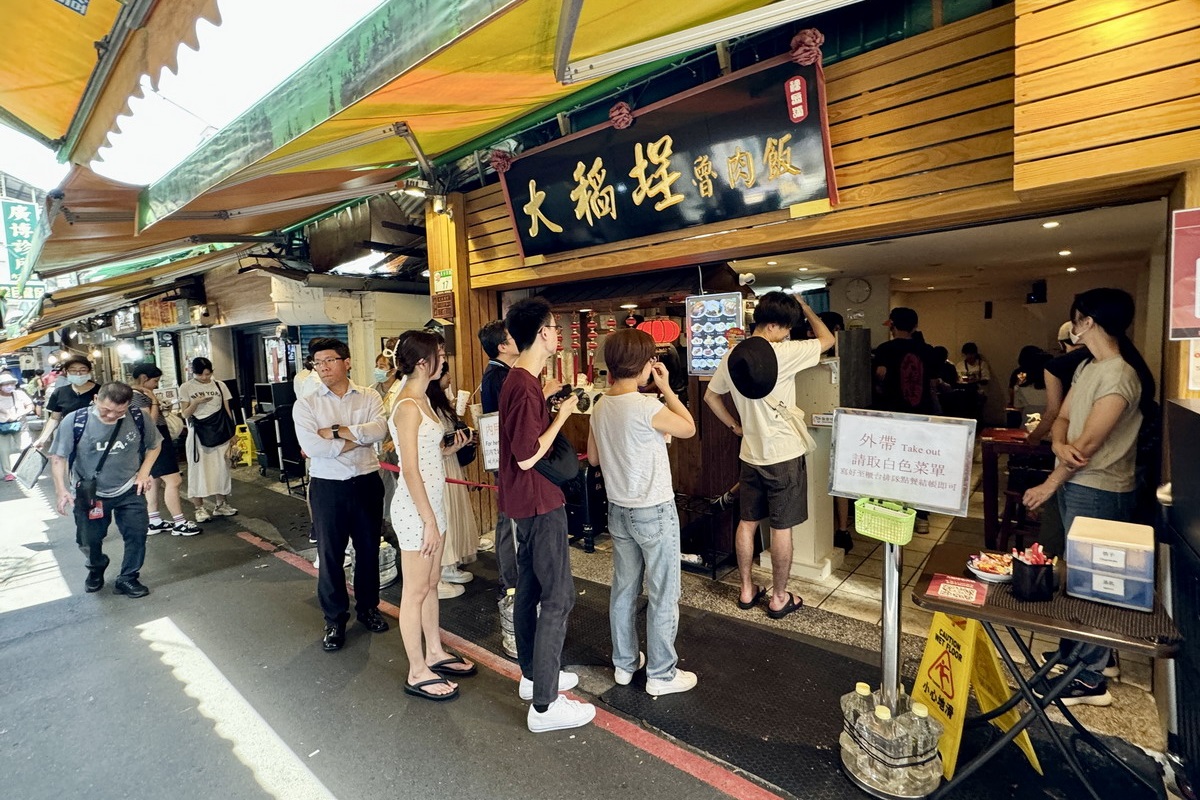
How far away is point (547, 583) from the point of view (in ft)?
8.82

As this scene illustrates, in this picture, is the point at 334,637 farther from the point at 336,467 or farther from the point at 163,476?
the point at 163,476

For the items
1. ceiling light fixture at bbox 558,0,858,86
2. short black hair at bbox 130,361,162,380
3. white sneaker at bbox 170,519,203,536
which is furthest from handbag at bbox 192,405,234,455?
ceiling light fixture at bbox 558,0,858,86

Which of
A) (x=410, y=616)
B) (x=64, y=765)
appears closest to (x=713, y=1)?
(x=410, y=616)

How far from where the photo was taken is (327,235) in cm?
752

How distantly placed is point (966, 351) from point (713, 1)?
9244 millimetres

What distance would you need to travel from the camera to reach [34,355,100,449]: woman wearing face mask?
20.9 ft

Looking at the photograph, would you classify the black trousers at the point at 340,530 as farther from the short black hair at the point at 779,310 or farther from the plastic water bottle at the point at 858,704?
the plastic water bottle at the point at 858,704

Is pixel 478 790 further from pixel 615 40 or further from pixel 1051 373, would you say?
pixel 1051 373

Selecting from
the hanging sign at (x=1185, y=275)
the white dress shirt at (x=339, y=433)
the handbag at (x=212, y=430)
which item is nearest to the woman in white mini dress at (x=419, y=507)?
the white dress shirt at (x=339, y=433)

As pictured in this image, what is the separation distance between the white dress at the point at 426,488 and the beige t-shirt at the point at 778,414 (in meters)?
1.98

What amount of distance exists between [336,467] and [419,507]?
46.0 inches

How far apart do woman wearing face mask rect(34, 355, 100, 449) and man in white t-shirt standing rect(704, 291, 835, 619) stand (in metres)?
7.39

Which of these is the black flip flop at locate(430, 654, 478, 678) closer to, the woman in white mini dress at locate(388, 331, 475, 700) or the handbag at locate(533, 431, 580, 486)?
the woman in white mini dress at locate(388, 331, 475, 700)

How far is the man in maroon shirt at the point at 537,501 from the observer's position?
259cm
